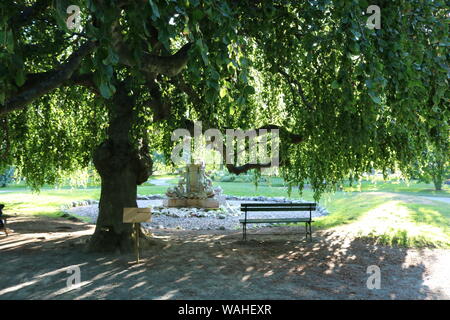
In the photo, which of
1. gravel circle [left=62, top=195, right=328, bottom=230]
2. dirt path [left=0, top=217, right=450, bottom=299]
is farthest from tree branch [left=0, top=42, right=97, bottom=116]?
gravel circle [left=62, top=195, right=328, bottom=230]

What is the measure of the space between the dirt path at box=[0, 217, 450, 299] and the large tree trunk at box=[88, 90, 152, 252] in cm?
48

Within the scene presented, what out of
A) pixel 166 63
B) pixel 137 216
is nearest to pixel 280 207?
pixel 137 216

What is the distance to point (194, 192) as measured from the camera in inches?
706

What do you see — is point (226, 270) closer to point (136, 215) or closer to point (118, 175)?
point (136, 215)

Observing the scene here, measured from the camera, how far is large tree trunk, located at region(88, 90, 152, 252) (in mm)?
7496

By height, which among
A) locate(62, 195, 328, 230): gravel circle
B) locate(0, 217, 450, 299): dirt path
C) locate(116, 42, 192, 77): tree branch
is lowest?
locate(62, 195, 328, 230): gravel circle

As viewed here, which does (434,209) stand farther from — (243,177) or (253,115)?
(243,177)

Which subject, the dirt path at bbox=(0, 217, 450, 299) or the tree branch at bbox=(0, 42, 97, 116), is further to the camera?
the dirt path at bbox=(0, 217, 450, 299)

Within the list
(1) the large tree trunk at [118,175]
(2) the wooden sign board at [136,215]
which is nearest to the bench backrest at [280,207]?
(1) the large tree trunk at [118,175]

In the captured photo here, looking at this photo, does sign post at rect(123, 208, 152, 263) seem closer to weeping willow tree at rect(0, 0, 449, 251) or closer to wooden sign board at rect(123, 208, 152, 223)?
wooden sign board at rect(123, 208, 152, 223)

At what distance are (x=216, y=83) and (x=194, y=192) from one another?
15.2 meters

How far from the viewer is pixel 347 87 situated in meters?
3.72

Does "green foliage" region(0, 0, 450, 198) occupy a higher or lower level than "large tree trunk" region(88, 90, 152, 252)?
higher

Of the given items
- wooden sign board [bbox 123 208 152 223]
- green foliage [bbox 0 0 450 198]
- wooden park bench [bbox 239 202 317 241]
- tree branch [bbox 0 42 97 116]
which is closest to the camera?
green foliage [bbox 0 0 450 198]
